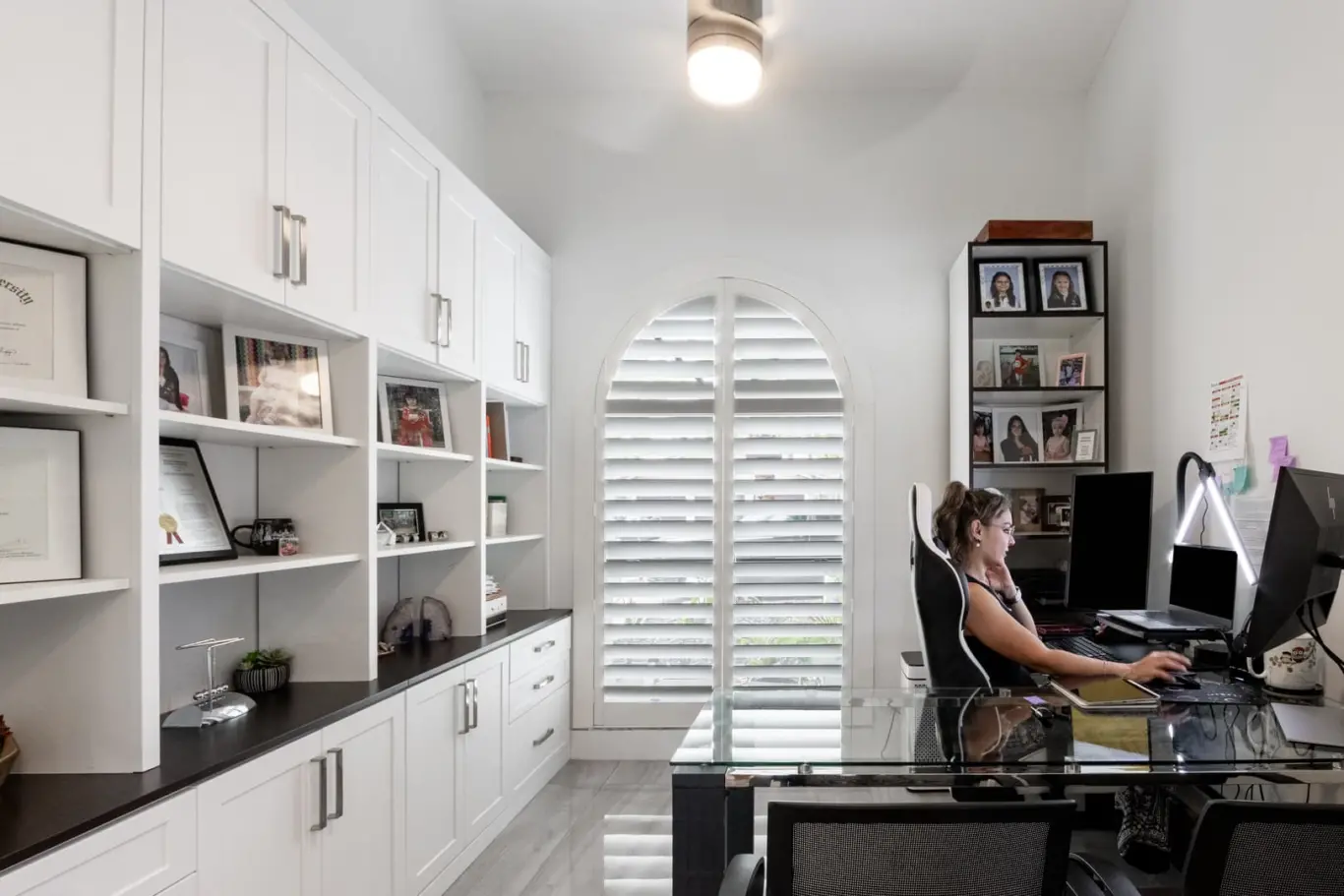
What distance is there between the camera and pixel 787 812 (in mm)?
1268

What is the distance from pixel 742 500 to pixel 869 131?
1.97 metres

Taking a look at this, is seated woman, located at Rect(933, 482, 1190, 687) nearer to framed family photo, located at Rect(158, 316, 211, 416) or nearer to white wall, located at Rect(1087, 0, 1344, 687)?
white wall, located at Rect(1087, 0, 1344, 687)

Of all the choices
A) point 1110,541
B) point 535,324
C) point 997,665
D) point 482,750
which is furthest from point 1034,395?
point 482,750

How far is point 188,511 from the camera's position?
2.37 m

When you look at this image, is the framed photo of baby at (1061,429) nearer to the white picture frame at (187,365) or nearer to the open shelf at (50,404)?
the white picture frame at (187,365)

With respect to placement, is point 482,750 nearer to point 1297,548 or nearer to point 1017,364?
point 1297,548

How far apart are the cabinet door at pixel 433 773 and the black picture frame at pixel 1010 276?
2.68m

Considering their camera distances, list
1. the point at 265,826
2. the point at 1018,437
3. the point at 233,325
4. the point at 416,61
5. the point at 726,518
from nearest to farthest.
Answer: the point at 265,826 → the point at 233,325 → the point at 416,61 → the point at 1018,437 → the point at 726,518

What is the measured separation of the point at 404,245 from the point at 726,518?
219cm

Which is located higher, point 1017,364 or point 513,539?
point 1017,364

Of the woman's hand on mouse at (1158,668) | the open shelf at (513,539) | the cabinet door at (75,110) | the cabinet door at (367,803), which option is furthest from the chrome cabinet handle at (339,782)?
the woman's hand on mouse at (1158,668)

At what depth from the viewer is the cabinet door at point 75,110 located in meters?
1.54

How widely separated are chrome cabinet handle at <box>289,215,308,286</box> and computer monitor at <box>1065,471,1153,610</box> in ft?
9.73

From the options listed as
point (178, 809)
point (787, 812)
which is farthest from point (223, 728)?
point (787, 812)
